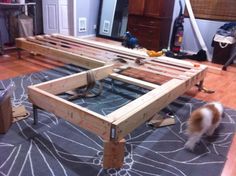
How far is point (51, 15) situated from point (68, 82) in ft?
9.57

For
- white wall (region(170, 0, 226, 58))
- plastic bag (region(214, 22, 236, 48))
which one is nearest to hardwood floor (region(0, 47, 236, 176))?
plastic bag (region(214, 22, 236, 48))

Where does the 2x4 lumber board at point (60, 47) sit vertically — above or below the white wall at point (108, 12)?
below

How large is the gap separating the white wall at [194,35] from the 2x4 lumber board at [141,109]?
2.61m

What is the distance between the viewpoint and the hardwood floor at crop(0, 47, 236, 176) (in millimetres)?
2701

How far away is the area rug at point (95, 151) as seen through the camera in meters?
1.47

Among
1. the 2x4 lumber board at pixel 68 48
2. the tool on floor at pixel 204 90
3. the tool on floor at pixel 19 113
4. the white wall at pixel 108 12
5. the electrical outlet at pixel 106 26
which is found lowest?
the tool on floor at pixel 19 113

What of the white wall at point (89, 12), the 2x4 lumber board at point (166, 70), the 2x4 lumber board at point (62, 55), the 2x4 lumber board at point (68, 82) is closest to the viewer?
the 2x4 lumber board at point (68, 82)

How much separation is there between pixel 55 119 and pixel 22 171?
0.63m

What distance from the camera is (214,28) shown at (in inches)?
169

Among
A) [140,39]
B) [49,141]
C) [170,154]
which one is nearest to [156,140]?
[170,154]

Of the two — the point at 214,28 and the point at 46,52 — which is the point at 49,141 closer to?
the point at 46,52

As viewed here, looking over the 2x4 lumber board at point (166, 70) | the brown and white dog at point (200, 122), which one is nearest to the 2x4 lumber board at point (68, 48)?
the 2x4 lumber board at point (166, 70)

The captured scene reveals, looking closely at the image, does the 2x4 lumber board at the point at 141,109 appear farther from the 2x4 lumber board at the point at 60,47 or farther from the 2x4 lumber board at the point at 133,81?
the 2x4 lumber board at the point at 60,47

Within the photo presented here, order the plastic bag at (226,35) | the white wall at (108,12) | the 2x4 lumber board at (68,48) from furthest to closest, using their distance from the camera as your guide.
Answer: the white wall at (108,12), the plastic bag at (226,35), the 2x4 lumber board at (68,48)
